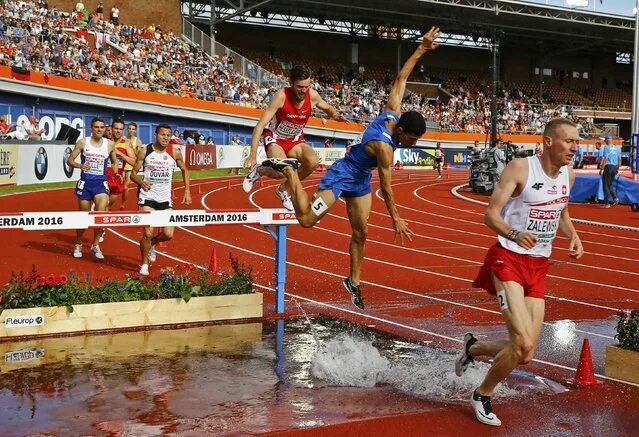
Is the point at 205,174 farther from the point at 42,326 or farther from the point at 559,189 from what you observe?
the point at 559,189

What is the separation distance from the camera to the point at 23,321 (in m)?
9.03

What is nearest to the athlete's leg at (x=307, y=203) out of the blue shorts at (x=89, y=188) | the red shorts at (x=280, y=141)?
the red shorts at (x=280, y=141)

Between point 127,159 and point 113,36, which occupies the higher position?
point 113,36

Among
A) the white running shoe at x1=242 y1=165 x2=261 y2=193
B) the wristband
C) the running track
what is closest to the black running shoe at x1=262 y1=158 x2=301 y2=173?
the white running shoe at x1=242 y1=165 x2=261 y2=193

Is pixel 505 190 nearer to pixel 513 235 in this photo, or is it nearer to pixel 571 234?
pixel 513 235

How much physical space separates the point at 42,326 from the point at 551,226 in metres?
5.58

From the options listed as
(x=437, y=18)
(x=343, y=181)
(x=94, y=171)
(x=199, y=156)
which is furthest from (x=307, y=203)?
(x=437, y=18)

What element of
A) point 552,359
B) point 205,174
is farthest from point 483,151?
point 552,359

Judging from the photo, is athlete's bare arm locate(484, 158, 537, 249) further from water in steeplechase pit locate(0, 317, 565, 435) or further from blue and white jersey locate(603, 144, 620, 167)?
blue and white jersey locate(603, 144, 620, 167)

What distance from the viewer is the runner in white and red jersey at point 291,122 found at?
30.4 ft

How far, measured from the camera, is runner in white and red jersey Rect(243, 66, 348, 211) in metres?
9.27

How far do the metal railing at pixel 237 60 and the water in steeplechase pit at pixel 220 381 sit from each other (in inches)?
1551

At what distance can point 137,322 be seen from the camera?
9.72 metres

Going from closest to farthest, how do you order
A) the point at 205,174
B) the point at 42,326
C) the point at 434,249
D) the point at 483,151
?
the point at 42,326 < the point at 434,249 < the point at 483,151 < the point at 205,174
